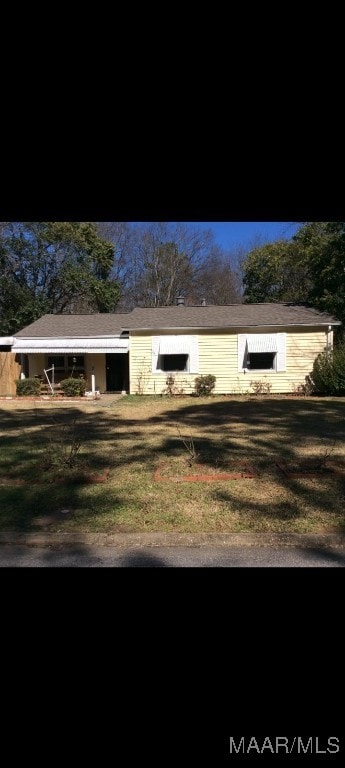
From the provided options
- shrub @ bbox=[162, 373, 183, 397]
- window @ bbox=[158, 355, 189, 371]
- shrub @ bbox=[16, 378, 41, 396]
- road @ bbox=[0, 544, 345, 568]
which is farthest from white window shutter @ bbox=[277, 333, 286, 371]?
road @ bbox=[0, 544, 345, 568]

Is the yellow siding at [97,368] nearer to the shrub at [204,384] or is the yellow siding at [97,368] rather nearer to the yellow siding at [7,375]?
the yellow siding at [7,375]

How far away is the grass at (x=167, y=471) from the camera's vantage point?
14.0ft

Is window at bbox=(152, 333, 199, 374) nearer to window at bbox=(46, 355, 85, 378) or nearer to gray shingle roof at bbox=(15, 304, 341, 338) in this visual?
gray shingle roof at bbox=(15, 304, 341, 338)

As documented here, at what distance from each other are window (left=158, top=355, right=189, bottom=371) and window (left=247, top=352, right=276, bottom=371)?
2.39 meters

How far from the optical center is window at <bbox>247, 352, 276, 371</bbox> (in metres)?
16.6

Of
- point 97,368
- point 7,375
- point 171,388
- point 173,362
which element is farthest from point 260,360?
point 7,375

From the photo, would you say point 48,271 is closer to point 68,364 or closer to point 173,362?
point 68,364

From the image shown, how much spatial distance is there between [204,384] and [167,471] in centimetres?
1045

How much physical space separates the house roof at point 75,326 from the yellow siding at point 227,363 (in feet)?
6.03

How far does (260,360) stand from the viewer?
16.7 meters
